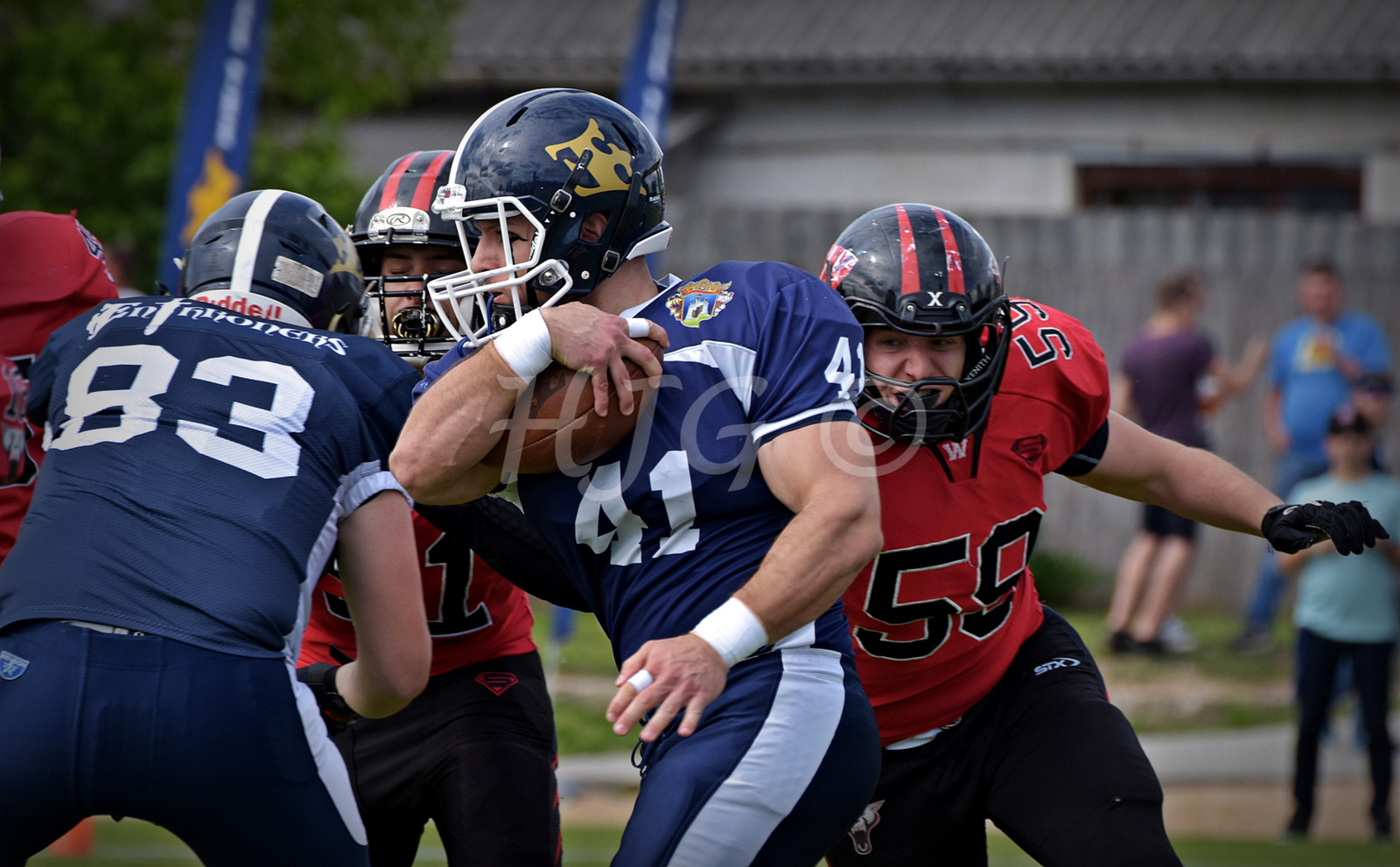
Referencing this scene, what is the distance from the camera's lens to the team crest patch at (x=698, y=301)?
268cm

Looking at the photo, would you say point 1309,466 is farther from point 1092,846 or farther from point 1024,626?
point 1092,846

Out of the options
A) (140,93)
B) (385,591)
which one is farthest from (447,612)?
(140,93)

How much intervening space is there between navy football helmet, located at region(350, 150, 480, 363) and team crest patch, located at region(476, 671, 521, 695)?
80 centimetres

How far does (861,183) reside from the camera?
15.1 m

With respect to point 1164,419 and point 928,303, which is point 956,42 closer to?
point 1164,419

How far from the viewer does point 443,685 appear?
3.59 meters

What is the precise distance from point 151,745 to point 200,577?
29cm

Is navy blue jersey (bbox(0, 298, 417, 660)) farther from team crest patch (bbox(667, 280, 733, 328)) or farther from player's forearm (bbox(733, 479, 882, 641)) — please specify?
player's forearm (bbox(733, 479, 882, 641))

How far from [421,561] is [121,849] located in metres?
3.89

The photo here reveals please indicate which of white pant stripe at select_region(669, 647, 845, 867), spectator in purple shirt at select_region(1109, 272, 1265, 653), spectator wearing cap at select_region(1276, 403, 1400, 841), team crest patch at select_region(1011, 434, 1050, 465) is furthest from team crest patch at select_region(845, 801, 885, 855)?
spectator in purple shirt at select_region(1109, 272, 1265, 653)

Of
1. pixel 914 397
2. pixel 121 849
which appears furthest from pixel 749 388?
pixel 121 849

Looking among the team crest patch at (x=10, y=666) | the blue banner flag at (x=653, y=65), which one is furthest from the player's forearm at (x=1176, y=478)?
the blue banner flag at (x=653, y=65)

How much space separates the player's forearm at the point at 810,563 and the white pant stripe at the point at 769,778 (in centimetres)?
14

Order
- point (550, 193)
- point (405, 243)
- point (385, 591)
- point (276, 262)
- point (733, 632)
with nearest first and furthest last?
1. point (733, 632)
2. point (550, 193)
3. point (385, 591)
4. point (276, 262)
5. point (405, 243)
